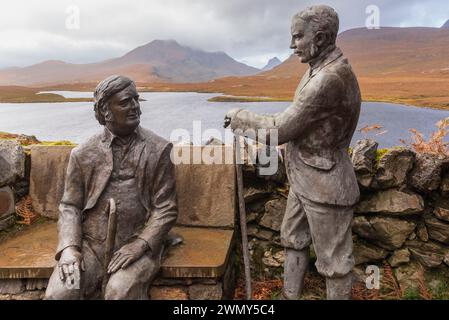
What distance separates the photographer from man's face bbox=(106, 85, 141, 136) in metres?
2.78

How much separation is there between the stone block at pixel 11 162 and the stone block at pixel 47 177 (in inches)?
4.7

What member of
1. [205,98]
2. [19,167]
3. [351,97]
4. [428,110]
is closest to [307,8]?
[351,97]

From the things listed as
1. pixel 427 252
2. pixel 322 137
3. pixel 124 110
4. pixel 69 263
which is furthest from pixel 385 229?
pixel 69 263

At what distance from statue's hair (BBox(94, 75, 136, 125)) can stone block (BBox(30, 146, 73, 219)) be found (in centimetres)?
145

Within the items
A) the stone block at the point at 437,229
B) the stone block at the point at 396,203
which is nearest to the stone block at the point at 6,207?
the stone block at the point at 396,203

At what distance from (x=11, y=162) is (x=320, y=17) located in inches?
131

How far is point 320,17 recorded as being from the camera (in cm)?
245

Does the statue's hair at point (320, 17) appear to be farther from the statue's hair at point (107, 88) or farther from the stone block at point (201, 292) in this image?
the stone block at point (201, 292)

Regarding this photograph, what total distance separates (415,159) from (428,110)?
779 millimetres

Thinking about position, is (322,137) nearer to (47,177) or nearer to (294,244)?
(294,244)

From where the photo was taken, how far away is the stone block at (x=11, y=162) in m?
3.88

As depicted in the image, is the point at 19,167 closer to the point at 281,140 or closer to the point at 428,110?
the point at 281,140

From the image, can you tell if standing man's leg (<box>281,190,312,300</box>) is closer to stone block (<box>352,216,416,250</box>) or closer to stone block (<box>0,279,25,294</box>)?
stone block (<box>352,216,416,250</box>)

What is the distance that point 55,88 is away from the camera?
4051 mm
